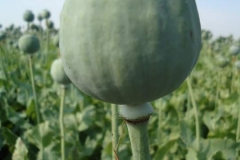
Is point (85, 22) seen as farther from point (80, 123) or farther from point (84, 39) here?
point (80, 123)

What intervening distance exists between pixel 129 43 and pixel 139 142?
0.15 meters

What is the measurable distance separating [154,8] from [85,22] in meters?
0.08

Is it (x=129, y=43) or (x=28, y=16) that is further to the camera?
(x=28, y=16)

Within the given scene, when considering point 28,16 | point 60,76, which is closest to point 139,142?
point 60,76

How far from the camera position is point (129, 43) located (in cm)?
44

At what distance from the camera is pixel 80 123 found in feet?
7.32

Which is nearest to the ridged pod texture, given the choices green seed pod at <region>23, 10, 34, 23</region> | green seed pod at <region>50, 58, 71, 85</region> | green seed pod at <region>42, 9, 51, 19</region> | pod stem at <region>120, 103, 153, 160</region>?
pod stem at <region>120, 103, 153, 160</region>

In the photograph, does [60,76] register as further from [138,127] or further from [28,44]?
[138,127]

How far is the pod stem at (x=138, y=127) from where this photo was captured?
514 millimetres

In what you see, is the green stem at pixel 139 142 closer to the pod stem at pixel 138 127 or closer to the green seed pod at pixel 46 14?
the pod stem at pixel 138 127

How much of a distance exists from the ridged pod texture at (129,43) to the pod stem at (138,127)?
39 mm

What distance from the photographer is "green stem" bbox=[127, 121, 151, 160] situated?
518mm

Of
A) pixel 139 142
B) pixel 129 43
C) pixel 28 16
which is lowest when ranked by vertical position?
pixel 139 142

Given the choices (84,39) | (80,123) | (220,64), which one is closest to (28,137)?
(80,123)
